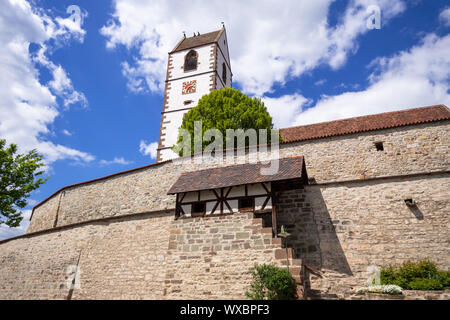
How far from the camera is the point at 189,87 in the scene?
24.6 meters

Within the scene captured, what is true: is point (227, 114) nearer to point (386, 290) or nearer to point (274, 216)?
point (274, 216)

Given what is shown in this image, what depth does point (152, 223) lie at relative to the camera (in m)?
13.0

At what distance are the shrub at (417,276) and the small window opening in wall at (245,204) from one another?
4631mm

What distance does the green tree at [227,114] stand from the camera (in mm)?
16188

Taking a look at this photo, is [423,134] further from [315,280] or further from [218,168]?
[218,168]

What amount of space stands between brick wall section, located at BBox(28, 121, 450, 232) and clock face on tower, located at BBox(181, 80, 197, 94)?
1104cm

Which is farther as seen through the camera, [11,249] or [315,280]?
[11,249]

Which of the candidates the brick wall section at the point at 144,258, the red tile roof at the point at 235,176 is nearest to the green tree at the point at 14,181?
the brick wall section at the point at 144,258

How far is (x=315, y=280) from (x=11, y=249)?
17.1 m

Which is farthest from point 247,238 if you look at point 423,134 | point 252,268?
point 423,134

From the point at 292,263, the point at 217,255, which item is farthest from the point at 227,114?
the point at 292,263

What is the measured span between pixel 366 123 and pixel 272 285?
934 cm

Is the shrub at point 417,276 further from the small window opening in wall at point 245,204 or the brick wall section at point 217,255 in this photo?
the small window opening in wall at point 245,204
